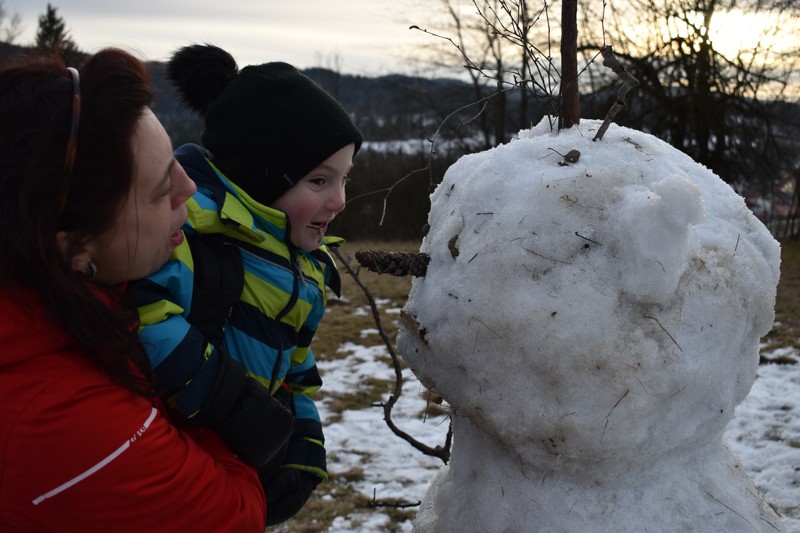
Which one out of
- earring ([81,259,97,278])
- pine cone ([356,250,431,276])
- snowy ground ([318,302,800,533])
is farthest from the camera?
snowy ground ([318,302,800,533])

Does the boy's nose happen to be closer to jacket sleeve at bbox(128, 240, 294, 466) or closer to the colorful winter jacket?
the colorful winter jacket

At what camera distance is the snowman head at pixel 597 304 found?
152 centimetres

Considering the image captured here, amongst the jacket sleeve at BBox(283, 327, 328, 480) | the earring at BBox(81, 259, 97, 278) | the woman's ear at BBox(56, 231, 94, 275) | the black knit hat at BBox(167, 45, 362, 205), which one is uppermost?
the black knit hat at BBox(167, 45, 362, 205)

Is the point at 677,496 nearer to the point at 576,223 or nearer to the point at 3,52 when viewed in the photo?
the point at 576,223

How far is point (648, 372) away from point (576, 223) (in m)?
0.35

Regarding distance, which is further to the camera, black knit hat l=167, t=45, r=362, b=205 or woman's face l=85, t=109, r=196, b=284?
black knit hat l=167, t=45, r=362, b=205

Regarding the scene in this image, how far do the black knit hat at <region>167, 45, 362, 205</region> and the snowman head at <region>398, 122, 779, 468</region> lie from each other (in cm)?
45

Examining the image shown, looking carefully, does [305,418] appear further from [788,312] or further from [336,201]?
[788,312]

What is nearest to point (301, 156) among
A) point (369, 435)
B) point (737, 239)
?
point (737, 239)

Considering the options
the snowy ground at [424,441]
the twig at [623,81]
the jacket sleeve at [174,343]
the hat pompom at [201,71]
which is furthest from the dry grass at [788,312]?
the jacket sleeve at [174,343]

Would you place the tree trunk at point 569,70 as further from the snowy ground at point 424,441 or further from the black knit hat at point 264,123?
the snowy ground at point 424,441

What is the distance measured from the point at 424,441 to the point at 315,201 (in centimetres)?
323

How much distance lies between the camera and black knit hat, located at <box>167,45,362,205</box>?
6.20 feet

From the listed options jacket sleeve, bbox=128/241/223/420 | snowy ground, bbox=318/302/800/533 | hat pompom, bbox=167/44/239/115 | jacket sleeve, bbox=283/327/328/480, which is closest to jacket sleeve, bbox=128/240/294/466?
jacket sleeve, bbox=128/241/223/420
